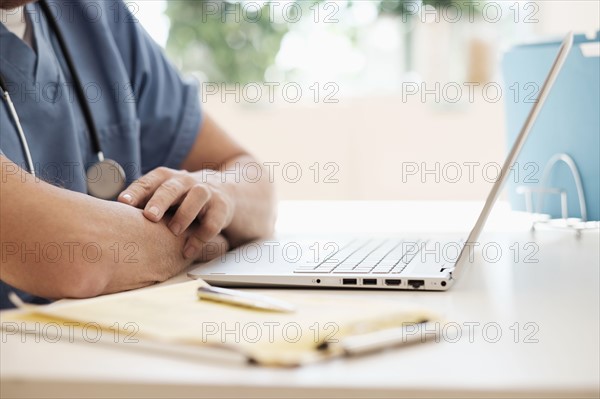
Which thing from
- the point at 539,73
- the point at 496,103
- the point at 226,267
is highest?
the point at 539,73

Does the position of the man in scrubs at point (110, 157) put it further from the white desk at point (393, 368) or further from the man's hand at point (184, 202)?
the white desk at point (393, 368)

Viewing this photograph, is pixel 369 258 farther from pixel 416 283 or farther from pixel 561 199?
pixel 561 199

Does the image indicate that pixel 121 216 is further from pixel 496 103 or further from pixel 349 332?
pixel 496 103

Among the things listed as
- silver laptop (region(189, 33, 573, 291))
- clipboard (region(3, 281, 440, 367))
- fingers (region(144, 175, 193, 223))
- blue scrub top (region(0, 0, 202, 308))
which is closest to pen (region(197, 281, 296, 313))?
clipboard (region(3, 281, 440, 367))

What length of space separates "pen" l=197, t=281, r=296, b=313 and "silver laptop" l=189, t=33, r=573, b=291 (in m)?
0.12

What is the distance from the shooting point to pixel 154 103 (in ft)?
4.42

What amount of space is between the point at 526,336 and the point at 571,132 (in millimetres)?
791

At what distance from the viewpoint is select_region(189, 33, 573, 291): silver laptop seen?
29.0 inches

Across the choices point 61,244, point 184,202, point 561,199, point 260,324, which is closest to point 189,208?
point 184,202

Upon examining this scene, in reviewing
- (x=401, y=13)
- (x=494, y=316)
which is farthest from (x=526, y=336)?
(x=401, y=13)

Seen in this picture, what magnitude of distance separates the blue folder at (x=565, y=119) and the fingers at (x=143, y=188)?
0.66m

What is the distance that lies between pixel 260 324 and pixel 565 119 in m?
0.87

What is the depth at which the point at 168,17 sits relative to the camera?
11.5ft

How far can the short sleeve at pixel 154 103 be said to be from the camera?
134 centimetres
